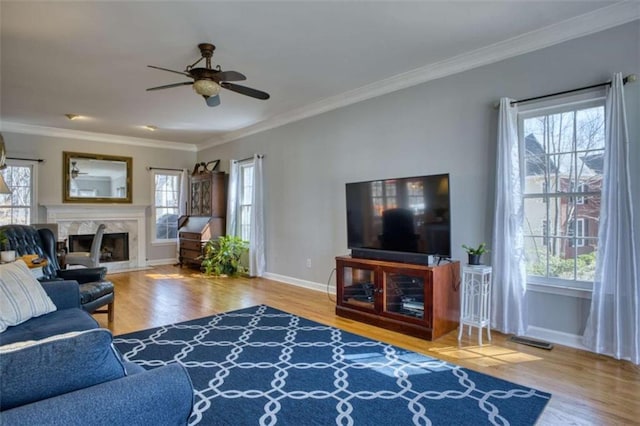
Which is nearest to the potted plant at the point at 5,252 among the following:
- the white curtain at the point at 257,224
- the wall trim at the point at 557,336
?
the white curtain at the point at 257,224

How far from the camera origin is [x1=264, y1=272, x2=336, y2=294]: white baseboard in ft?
16.9

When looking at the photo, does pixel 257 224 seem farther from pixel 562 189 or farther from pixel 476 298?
pixel 562 189

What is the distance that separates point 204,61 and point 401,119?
2.22 metres

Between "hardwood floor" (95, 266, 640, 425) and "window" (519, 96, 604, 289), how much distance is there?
697 millimetres

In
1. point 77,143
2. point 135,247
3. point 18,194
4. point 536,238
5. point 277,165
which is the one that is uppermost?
point 77,143

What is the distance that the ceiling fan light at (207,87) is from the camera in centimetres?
315

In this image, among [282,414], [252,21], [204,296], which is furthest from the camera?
[204,296]

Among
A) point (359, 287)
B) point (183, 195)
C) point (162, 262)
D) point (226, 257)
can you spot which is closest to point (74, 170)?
point (183, 195)

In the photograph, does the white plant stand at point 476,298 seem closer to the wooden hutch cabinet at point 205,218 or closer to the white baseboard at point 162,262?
the wooden hutch cabinet at point 205,218

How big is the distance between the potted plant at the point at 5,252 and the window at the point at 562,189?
4.57 m

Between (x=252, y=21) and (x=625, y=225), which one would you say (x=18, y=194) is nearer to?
(x=252, y=21)

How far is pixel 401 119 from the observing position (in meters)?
4.17

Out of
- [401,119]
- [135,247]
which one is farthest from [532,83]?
[135,247]

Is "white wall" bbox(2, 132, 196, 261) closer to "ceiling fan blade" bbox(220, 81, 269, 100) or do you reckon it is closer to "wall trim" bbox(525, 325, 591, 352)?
"ceiling fan blade" bbox(220, 81, 269, 100)
